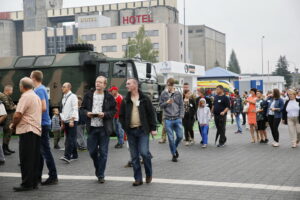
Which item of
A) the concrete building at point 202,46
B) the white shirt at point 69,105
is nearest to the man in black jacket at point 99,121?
the white shirt at point 69,105

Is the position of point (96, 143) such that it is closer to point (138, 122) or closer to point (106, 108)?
point (106, 108)

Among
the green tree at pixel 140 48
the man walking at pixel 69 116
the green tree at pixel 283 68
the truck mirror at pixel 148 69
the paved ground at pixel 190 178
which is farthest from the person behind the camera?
the green tree at pixel 283 68

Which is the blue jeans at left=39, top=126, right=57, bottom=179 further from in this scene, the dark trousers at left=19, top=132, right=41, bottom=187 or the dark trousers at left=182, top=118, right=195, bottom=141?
the dark trousers at left=182, top=118, right=195, bottom=141

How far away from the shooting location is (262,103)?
15305mm

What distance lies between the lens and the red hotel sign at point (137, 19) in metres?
108

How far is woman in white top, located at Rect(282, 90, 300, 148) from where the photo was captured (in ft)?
44.5

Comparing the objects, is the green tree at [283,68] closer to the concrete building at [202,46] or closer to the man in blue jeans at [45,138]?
the concrete building at [202,46]

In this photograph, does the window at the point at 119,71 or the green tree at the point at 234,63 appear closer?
the window at the point at 119,71

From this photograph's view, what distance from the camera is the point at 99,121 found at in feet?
26.8

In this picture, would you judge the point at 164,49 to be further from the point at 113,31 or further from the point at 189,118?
the point at 189,118

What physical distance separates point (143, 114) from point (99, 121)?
2.58 feet

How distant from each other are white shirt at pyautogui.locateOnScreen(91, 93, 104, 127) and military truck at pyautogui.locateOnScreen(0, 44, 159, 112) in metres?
9.50

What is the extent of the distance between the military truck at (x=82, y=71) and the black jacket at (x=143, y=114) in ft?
31.5

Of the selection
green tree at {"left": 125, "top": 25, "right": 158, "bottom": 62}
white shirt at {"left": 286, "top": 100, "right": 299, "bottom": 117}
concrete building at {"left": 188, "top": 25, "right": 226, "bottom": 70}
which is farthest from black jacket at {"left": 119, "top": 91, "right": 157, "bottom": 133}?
concrete building at {"left": 188, "top": 25, "right": 226, "bottom": 70}
